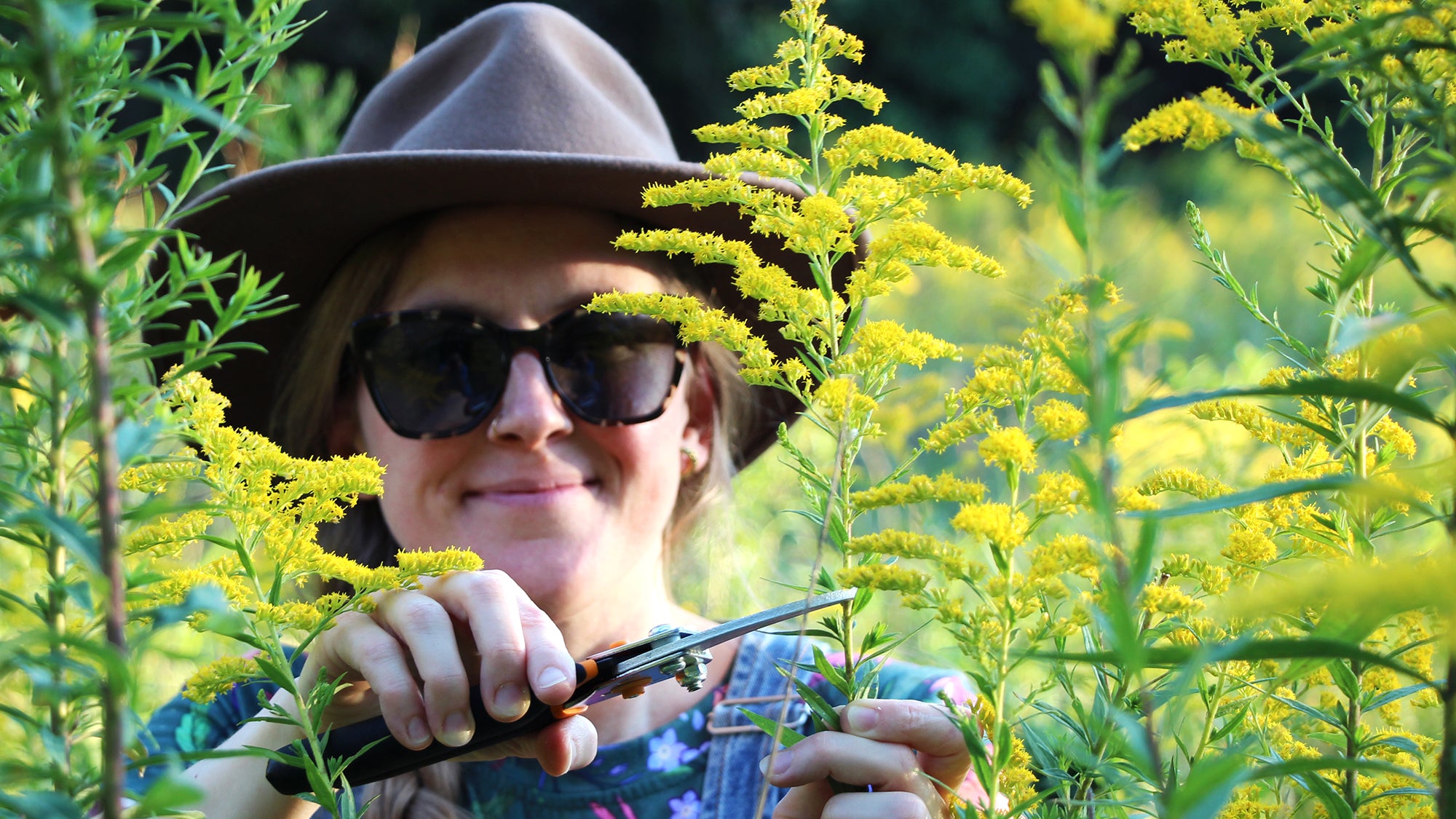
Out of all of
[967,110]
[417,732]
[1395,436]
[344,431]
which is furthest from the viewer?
[967,110]

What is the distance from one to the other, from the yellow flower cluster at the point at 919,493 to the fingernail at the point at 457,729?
0.45m

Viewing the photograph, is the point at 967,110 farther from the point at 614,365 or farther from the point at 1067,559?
the point at 1067,559

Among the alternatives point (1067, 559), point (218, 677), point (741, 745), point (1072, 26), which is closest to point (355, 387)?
point (741, 745)

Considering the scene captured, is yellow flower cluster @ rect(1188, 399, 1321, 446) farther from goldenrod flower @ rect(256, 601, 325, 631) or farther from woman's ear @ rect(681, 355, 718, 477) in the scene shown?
woman's ear @ rect(681, 355, 718, 477)

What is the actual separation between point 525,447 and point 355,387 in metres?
0.42

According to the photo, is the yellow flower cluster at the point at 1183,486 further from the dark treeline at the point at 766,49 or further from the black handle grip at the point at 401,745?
the dark treeline at the point at 766,49

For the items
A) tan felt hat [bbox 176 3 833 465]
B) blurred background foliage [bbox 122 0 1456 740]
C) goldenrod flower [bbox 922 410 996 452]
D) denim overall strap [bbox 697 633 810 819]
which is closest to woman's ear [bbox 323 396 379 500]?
tan felt hat [bbox 176 3 833 465]

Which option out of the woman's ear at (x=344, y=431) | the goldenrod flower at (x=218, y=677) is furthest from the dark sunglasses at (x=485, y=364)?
the goldenrod flower at (x=218, y=677)

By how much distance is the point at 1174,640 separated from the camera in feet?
2.79

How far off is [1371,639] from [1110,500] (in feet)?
1.72

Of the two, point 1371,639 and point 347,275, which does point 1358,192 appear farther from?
point 347,275

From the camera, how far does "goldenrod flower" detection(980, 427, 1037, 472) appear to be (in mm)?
683

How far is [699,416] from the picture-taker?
2209mm

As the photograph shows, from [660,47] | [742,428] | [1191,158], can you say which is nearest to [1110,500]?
[742,428]
